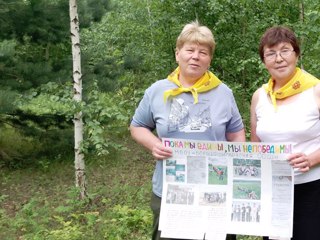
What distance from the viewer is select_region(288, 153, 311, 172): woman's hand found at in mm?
2418

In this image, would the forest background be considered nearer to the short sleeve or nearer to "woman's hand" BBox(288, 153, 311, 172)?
the short sleeve

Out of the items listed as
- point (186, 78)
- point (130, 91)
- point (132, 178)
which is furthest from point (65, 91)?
point (130, 91)

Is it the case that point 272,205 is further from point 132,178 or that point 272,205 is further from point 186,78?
point 132,178

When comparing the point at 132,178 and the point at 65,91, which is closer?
the point at 65,91

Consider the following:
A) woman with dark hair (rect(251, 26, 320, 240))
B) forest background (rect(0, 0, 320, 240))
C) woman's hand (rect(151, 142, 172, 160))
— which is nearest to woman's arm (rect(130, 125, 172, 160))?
woman's hand (rect(151, 142, 172, 160))

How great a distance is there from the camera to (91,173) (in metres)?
8.95

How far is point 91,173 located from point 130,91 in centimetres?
292

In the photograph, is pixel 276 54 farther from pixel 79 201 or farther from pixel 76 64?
pixel 79 201

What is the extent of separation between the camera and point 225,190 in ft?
8.56

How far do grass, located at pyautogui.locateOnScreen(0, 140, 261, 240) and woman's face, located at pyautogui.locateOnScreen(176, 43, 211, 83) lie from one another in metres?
2.83

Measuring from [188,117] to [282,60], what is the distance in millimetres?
596

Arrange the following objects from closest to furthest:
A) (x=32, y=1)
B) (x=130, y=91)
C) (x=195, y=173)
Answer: (x=195, y=173), (x=32, y=1), (x=130, y=91)

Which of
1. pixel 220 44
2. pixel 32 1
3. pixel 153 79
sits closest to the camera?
pixel 32 1

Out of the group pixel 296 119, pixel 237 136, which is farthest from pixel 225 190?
pixel 296 119
